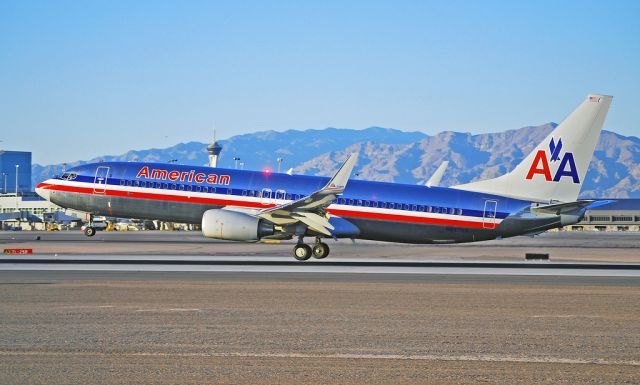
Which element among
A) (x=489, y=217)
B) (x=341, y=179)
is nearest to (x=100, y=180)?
(x=341, y=179)

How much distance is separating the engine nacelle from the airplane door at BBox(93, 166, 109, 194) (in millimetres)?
7934

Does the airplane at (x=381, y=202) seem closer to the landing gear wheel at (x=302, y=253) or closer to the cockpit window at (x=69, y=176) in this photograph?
the landing gear wheel at (x=302, y=253)

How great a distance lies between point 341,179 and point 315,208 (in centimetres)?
237

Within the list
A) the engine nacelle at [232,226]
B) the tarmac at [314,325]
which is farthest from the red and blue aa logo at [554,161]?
the engine nacelle at [232,226]

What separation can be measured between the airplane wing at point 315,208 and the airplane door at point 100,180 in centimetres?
1002

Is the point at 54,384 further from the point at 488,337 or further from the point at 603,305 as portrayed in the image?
the point at 603,305

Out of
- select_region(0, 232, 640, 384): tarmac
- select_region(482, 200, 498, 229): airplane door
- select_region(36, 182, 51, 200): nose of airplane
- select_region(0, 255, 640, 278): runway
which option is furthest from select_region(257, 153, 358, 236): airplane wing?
select_region(36, 182, 51, 200): nose of airplane

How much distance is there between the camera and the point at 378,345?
17.4 meters

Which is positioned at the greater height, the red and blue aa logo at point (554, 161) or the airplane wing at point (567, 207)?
the red and blue aa logo at point (554, 161)

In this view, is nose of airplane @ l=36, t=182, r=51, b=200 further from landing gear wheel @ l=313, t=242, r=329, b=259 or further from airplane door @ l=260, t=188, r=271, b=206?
landing gear wheel @ l=313, t=242, r=329, b=259

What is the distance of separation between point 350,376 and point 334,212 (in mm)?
33139

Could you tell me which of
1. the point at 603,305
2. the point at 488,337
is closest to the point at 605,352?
the point at 488,337

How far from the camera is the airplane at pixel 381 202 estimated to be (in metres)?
45.5

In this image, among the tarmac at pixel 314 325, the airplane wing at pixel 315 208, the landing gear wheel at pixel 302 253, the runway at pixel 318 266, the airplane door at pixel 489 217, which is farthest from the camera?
the airplane door at pixel 489 217
